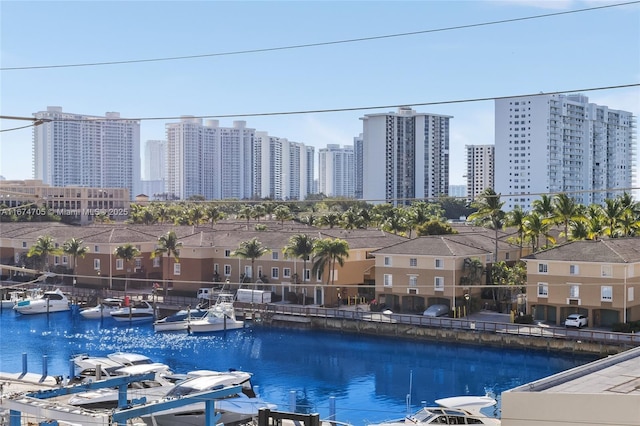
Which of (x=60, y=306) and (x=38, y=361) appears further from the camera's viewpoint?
(x=60, y=306)

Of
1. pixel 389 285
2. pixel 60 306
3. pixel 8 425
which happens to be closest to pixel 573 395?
pixel 8 425

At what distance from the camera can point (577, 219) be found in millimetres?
46125

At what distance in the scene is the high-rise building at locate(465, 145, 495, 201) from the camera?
14775 centimetres

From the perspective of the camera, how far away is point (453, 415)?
2144 centimetres

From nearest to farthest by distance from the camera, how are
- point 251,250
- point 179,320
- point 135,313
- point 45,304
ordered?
point 179,320 < point 135,313 < point 251,250 < point 45,304

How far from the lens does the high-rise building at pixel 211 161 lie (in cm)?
15950

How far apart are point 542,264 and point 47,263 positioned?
126 feet

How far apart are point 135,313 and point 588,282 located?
1007 inches

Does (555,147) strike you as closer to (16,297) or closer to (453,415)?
(16,297)

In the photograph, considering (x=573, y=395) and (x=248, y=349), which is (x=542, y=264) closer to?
(x=248, y=349)

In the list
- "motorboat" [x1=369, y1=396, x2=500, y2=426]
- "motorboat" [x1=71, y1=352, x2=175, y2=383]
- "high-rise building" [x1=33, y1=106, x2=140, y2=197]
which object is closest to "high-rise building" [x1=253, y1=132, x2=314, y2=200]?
"high-rise building" [x1=33, y1=106, x2=140, y2=197]

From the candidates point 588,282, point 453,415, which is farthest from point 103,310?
point 453,415

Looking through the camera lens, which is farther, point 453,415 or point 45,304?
point 45,304

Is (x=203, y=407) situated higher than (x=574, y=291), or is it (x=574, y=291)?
(x=574, y=291)
